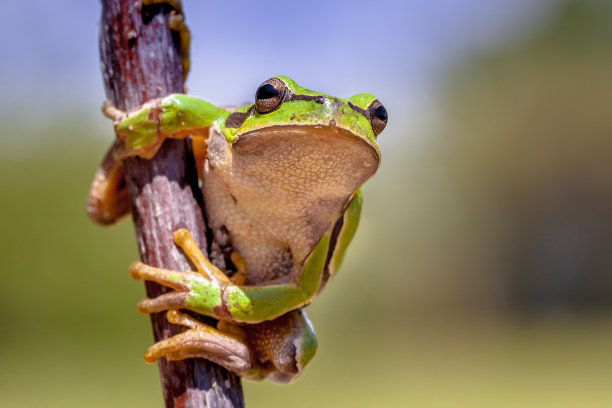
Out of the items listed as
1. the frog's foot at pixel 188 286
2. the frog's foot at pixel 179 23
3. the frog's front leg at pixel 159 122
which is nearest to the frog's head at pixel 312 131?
the frog's front leg at pixel 159 122

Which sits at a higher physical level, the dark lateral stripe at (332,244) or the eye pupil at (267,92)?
the eye pupil at (267,92)

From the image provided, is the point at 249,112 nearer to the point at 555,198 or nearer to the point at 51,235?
the point at 51,235

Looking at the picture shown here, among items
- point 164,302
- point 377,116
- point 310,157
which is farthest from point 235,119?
point 164,302

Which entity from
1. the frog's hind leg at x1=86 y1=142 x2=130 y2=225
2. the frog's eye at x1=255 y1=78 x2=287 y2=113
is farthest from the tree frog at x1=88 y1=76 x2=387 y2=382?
the frog's hind leg at x1=86 y1=142 x2=130 y2=225

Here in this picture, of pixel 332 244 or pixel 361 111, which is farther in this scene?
pixel 332 244

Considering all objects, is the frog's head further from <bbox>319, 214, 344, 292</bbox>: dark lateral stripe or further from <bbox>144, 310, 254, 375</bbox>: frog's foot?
<bbox>144, 310, 254, 375</bbox>: frog's foot

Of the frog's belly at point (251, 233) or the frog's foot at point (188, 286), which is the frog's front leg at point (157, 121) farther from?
the frog's foot at point (188, 286)

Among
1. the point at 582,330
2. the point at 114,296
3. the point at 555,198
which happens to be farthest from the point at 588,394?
the point at 114,296

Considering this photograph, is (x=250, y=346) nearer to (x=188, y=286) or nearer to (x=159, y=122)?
(x=188, y=286)
